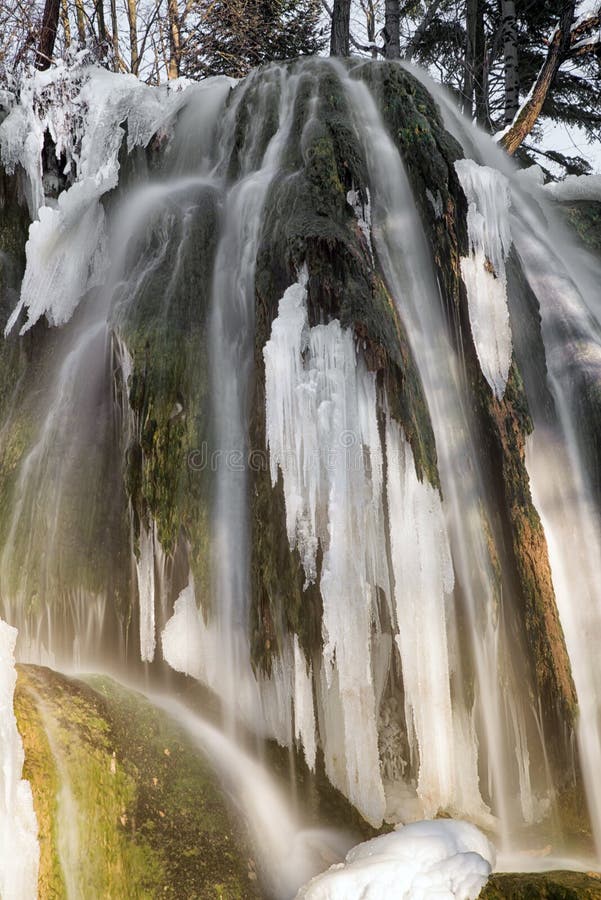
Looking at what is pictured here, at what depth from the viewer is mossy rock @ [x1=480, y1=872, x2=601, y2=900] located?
2326mm

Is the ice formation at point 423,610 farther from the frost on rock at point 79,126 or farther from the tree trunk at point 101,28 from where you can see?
the tree trunk at point 101,28

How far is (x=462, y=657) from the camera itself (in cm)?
370

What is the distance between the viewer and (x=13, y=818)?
221 cm

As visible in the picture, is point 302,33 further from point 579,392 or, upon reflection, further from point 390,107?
point 579,392

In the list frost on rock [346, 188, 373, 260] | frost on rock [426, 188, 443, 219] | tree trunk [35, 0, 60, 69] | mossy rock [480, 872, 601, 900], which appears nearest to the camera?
mossy rock [480, 872, 601, 900]

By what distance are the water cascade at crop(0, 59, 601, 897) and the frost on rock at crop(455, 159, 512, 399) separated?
2 centimetres

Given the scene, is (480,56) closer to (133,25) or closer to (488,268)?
(133,25)

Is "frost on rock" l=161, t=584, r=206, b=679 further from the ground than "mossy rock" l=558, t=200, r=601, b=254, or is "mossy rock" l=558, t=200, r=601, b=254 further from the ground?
"mossy rock" l=558, t=200, r=601, b=254

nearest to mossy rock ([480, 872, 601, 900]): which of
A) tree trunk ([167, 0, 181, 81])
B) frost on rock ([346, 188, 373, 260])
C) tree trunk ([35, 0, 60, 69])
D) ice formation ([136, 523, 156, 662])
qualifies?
ice formation ([136, 523, 156, 662])

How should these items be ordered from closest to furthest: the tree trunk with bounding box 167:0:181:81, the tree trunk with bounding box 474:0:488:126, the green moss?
the green moss
the tree trunk with bounding box 167:0:181:81
the tree trunk with bounding box 474:0:488:126

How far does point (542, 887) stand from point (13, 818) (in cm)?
171

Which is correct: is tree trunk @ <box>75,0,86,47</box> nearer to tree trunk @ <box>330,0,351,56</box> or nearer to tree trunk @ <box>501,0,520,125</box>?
tree trunk @ <box>330,0,351,56</box>

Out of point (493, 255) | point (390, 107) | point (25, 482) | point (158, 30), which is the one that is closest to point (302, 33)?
point (158, 30)

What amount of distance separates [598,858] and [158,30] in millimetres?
13612
